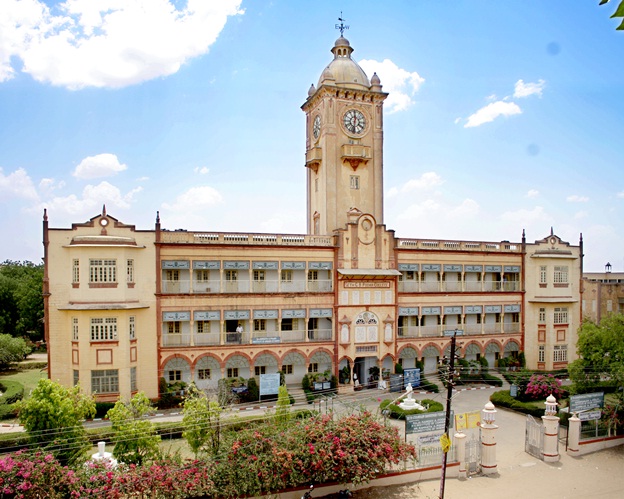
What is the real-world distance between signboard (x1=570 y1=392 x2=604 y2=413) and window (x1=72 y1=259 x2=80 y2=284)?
994 inches

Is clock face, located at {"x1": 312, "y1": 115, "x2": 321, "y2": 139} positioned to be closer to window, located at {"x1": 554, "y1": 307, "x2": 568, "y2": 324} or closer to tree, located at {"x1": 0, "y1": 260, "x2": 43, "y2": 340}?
window, located at {"x1": 554, "y1": 307, "x2": 568, "y2": 324}

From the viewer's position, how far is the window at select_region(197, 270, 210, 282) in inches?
1233

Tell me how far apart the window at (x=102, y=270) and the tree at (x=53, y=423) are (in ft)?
34.3

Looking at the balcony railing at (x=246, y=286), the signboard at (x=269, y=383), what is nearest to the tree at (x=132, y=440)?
the signboard at (x=269, y=383)

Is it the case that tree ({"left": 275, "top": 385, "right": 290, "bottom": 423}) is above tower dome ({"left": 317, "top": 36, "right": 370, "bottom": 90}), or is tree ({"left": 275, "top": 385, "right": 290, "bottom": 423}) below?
below

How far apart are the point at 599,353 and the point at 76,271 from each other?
27.4m

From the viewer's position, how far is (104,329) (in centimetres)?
2759

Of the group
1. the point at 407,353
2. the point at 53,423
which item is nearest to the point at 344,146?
the point at 407,353

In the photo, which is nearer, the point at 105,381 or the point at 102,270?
the point at 105,381

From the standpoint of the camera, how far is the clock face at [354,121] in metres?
36.5

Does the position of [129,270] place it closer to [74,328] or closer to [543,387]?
[74,328]

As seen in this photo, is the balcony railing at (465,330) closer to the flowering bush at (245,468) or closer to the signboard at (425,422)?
the signboard at (425,422)

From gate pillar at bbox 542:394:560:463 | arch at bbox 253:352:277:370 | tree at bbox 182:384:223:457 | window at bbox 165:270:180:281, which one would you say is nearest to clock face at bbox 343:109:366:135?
window at bbox 165:270:180:281

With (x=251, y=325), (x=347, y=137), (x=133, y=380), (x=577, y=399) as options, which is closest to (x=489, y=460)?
(x=577, y=399)
